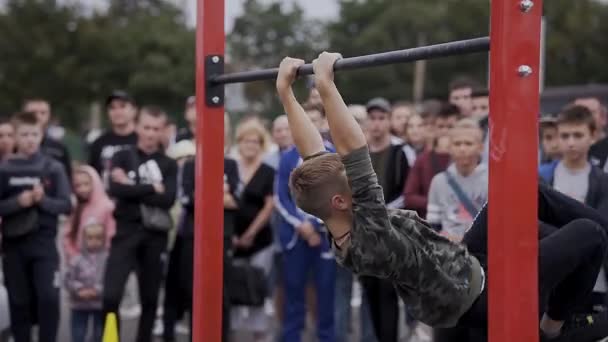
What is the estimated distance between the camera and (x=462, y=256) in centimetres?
328

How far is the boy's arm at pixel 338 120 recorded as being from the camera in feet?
10.1

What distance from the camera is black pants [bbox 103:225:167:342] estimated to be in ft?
21.0

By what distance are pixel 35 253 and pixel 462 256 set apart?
3.90 m

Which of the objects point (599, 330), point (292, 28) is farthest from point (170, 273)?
point (292, 28)

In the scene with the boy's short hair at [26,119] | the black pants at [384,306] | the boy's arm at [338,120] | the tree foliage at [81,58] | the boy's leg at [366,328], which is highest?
the tree foliage at [81,58]

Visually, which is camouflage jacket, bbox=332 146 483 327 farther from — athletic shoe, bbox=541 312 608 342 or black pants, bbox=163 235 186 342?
black pants, bbox=163 235 186 342

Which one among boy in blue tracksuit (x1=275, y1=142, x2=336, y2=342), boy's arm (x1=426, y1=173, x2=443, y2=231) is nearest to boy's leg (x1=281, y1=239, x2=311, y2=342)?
Result: boy in blue tracksuit (x1=275, y1=142, x2=336, y2=342)

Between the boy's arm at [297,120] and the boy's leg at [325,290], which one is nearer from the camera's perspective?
the boy's arm at [297,120]

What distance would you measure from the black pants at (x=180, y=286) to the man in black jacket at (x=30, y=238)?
821 millimetres

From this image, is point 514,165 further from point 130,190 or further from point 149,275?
point 149,275

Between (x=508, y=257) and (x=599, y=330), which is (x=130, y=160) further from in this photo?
(x=508, y=257)

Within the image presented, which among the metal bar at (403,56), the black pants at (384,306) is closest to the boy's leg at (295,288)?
the black pants at (384,306)

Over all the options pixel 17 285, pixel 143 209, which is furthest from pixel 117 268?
pixel 17 285

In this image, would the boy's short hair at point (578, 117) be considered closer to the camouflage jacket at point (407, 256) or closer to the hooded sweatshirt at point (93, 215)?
the camouflage jacket at point (407, 256)
